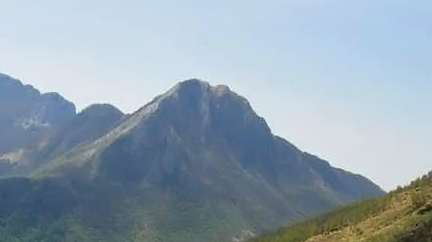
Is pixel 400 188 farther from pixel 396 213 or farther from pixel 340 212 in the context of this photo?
pixel 396 213

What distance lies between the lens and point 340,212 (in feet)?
637

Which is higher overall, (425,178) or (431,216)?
(425,178)

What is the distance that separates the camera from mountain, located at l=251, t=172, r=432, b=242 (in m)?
94.8

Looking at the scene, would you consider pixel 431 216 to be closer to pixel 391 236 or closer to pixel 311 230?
pixel 391 236

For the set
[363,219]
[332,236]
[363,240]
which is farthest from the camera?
[363,219]

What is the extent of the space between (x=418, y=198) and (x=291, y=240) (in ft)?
179

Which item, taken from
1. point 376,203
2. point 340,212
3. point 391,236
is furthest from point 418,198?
point 340,212

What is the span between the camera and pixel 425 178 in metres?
157

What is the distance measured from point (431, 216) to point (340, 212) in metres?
96.6

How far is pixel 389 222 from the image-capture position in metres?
123

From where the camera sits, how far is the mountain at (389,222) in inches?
3730

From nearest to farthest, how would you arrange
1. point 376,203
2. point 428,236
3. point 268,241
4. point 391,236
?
point 428,236 < point 391,236 < point 376,203 < point 268,241

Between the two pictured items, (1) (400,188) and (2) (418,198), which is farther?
(1) (400,188)

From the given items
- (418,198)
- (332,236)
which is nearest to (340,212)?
(332,236)
